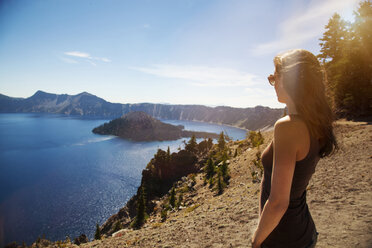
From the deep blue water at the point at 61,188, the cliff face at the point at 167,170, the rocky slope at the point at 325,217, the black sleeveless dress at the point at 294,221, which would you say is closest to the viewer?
the black sleeveless dress at the point at 294,221

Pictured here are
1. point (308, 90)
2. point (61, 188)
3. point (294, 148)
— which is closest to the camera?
point (294, 148)

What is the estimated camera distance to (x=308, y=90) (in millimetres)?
1774

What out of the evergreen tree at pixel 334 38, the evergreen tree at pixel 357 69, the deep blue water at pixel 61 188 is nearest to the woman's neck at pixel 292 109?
the evergreen tree at pixel 357 69

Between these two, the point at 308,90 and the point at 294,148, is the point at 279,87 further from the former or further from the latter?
the point at 294,148

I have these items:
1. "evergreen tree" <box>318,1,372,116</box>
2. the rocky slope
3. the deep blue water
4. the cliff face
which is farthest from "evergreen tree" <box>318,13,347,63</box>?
the deep blue water

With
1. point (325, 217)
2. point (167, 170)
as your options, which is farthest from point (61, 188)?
point (325, 217)

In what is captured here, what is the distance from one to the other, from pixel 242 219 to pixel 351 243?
386 centimetres

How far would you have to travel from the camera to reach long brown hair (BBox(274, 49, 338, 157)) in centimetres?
172

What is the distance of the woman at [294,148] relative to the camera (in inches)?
64.6

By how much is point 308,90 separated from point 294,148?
58 cm

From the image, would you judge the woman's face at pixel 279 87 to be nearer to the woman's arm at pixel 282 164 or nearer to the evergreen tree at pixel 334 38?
the woman's arm at pixel 282 164

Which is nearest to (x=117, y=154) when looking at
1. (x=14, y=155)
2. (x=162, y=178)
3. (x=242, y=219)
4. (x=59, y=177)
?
(x=59, y=177)

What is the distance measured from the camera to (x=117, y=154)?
11862 centimetres

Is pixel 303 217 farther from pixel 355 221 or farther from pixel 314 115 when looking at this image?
pixel 355 221
